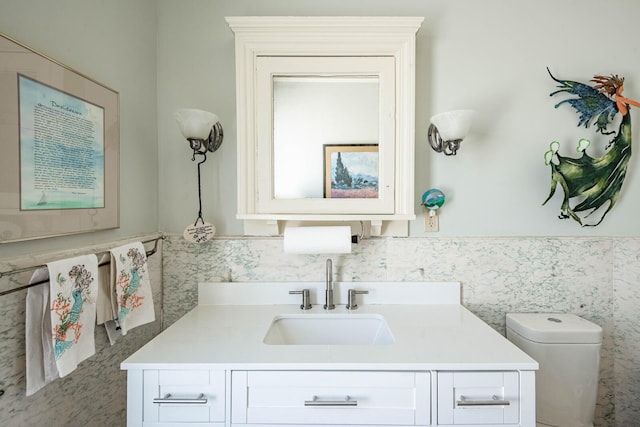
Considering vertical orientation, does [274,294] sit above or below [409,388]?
above

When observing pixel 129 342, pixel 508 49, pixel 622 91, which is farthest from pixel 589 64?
pixel 129 342

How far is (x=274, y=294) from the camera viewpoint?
4.94ft

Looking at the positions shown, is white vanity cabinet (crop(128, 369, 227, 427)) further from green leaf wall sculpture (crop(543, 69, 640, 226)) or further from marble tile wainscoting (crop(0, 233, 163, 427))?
green leaf wall sculpture (crop(543, 69, 640, 226))

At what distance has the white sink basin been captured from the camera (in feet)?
4.48


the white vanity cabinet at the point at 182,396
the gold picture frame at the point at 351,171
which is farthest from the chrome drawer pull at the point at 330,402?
the gold picture frame at the point at 351,171

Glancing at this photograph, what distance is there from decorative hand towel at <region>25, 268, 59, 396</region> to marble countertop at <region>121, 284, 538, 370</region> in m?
0.19

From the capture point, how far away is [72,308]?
2.94 ft

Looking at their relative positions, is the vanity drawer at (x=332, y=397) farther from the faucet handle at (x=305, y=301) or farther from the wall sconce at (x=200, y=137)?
the wall sconce at (x=200, y=137)

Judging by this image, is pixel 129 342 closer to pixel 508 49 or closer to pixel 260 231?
pixel 260 231

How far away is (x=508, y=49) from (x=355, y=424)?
167 cm

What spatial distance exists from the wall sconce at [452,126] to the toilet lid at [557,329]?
2.60ft

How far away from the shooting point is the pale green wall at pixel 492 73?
4.91ft

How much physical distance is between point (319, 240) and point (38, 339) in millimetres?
916

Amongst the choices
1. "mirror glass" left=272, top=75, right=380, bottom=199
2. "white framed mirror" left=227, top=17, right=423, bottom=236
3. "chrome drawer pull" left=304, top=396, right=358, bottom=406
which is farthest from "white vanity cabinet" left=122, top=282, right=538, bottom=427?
"mirror glass" left=272, top=75, right=380, bottom=199
